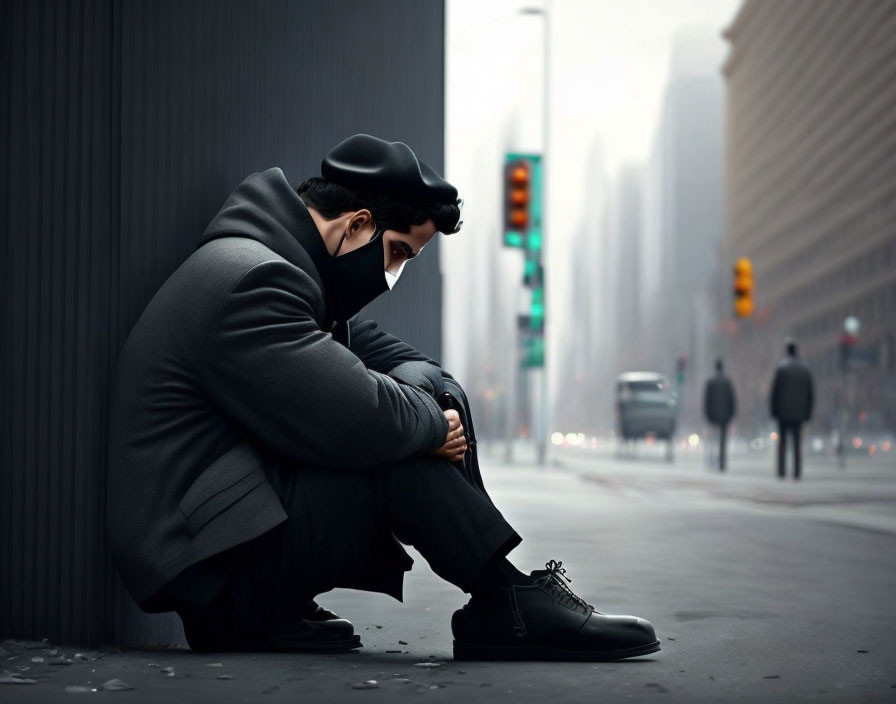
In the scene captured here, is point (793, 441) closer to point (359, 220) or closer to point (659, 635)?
point (659, 635)

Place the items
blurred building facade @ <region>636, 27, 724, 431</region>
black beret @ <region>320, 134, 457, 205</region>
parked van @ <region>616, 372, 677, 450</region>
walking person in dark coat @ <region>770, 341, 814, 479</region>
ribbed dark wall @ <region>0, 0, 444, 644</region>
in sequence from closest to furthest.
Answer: black beret @ <region>320, 134, 457, 205</region> → ribbed dark wall @ <region>0, 0, 444, 644</region> → walking person in dark coat @ <region>770, 341, 814, 479</region> → parked van @ <region>616, 372, 677, 450</region> → blurred building facade @ <region>636, 27, 724, 431</region>

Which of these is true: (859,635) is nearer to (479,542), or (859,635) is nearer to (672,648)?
(672,648)

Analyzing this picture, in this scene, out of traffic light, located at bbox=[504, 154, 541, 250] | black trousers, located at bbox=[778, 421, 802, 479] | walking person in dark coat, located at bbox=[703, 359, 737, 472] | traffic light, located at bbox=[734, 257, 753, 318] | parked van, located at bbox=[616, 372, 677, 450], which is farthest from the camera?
parked van, located at bbox=[616, 372, 677, 450]

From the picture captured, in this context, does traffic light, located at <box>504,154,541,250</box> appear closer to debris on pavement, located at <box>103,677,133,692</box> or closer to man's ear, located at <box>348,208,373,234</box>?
man's ear, located at <box>348,208,373,234</box>

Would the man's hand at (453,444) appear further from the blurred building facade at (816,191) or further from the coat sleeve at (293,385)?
the blurred building facade at (816,191)

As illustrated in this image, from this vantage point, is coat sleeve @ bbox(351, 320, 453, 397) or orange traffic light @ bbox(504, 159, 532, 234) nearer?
coat sleeve @ bbox(351, 320, 453, 397)

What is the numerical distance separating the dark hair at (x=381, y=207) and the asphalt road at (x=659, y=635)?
124 cm

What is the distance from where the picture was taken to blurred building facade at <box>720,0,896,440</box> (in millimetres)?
68438

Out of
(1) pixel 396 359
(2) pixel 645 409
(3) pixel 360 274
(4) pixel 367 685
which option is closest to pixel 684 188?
(2) pixel 645 409

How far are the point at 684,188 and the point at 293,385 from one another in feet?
497

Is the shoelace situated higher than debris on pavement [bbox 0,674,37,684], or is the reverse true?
the shoelace

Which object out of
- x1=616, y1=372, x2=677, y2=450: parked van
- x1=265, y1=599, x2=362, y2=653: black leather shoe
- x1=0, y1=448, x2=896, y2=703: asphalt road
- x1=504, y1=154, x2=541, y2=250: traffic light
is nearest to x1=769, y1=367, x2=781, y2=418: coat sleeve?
x1=504, y1=154, x2=541, y2=250: traffic light

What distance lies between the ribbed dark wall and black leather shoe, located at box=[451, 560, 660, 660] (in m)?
1.03

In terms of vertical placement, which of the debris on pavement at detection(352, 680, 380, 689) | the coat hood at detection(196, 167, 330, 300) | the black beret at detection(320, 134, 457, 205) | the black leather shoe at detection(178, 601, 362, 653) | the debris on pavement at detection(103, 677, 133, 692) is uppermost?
the black beret at detection(320, 134, 457, 205)
